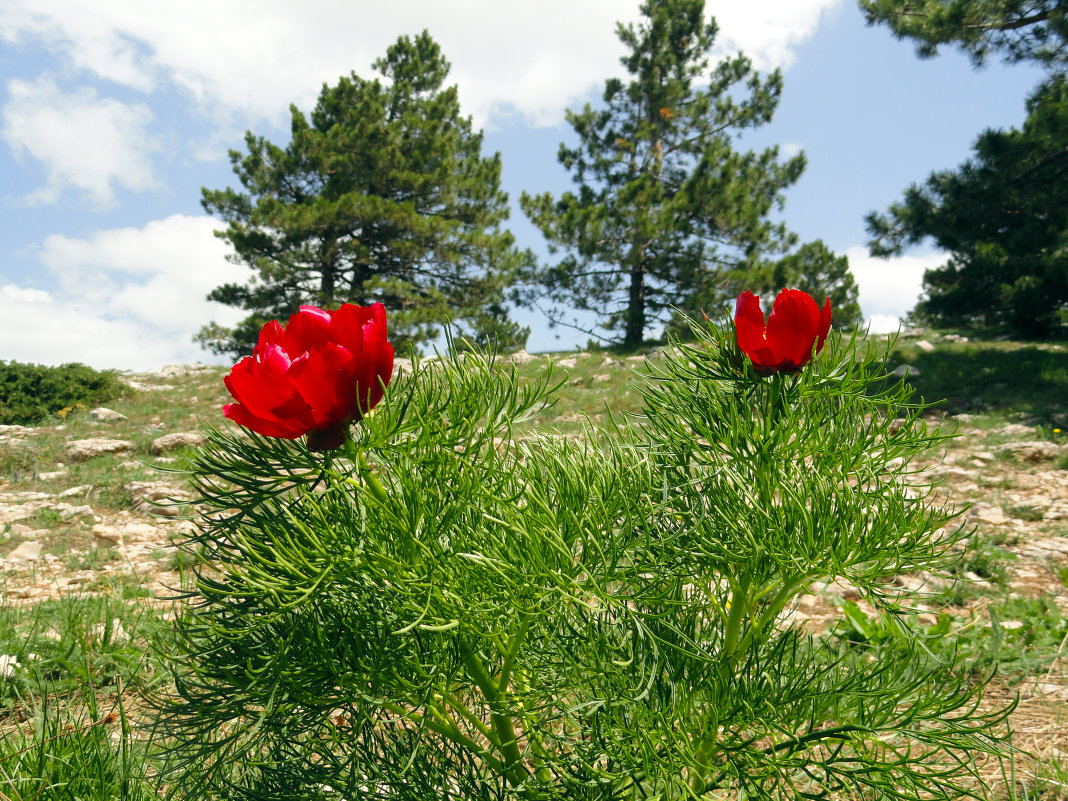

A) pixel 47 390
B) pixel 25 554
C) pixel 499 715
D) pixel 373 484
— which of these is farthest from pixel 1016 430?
pixel 47 390

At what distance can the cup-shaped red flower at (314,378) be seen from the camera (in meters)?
1.15

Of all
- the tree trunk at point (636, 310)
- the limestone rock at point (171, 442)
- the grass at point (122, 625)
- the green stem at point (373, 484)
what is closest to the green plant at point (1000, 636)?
the grass at point (122, 625)

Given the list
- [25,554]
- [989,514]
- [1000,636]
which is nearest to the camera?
[1000,636]

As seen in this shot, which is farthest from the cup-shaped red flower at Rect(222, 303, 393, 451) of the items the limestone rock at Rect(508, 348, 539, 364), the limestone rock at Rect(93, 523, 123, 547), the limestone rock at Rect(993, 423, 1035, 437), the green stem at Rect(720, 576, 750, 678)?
the limestone rock at Rect(508, 348, 539, 364)

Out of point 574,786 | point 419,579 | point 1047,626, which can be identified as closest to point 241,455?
point 419,579

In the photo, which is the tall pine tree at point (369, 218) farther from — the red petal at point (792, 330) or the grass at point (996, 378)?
the red petal at point (792, 330)

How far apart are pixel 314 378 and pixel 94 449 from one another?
322 inches

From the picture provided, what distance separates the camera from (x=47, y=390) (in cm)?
1188

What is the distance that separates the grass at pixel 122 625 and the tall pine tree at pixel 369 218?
10.2 meters

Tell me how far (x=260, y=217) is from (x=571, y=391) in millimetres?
13085

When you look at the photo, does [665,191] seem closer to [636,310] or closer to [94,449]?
[636,310]

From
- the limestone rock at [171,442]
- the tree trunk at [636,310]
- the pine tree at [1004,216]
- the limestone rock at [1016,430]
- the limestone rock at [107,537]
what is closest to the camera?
the limestone rock at [107,537]

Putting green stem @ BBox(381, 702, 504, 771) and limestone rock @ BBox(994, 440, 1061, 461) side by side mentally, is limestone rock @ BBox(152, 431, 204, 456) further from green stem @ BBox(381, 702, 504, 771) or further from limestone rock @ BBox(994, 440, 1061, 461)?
limestone rock @ BBox(994, 440, 1061, 461)

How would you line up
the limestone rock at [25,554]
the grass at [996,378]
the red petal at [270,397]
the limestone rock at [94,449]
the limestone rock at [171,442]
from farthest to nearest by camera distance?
the grass at [996,378] < the limestone rock at [94,449] < the limestone rock at [171,442] < the limestone rock at [25,554] < the red petal at [270,397]
